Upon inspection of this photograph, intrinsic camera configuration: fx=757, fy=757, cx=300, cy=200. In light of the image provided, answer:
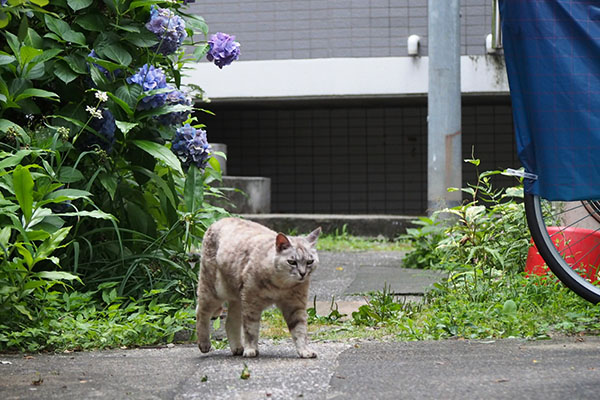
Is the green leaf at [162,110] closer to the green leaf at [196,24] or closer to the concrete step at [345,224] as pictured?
the green leaf at [196,24]

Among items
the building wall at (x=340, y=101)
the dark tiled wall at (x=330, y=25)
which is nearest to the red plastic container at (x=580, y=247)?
the building wall at (x=340, y=101)

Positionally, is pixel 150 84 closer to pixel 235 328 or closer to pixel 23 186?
pixel 23 186

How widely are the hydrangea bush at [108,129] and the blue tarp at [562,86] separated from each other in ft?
5.49

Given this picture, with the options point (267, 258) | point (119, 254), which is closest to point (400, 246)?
point (119, 254)

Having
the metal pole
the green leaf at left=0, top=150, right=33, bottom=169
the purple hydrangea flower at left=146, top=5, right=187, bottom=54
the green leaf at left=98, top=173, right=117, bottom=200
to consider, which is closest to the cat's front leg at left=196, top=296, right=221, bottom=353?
the green leaf at left=98, top=173, right=117, bottom=200

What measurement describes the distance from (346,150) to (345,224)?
2.03 meters

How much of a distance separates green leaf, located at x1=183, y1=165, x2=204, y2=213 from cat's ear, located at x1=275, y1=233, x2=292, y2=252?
3.64ft

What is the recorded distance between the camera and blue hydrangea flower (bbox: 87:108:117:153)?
149 inches

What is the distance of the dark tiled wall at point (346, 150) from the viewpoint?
32.1ft

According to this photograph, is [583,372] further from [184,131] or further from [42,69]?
[42,69]

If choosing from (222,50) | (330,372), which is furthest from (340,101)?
(330,372)

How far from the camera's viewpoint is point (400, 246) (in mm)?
7734

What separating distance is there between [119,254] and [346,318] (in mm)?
1223

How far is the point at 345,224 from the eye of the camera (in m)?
8.28
